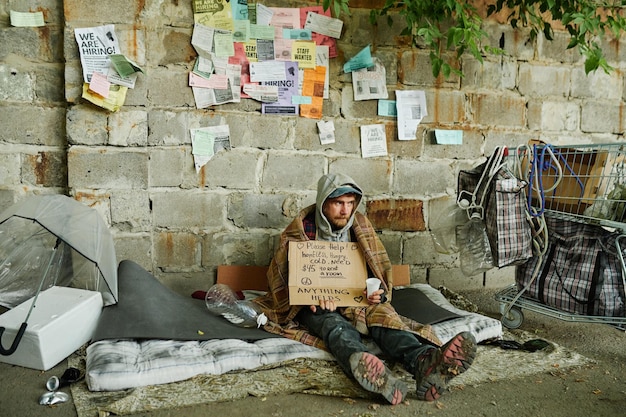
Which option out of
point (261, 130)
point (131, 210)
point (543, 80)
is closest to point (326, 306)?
point (261, 130)

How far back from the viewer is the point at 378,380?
1993mm

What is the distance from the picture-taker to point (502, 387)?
7.23ft

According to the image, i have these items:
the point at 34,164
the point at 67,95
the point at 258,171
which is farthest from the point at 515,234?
the point at 34,164

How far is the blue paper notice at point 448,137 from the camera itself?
357 cm

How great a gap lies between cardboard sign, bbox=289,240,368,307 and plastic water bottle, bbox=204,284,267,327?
265 mm

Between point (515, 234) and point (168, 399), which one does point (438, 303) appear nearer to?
point (515, 234)

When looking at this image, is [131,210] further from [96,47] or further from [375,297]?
[375,297]

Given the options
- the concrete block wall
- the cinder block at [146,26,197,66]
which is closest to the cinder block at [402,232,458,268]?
the concrete block wall

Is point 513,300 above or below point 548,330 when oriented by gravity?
above

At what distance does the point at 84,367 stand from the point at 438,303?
198 centimetres

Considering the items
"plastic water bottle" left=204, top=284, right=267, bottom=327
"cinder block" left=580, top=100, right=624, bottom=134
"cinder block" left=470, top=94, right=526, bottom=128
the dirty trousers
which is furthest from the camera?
"cinder block" left=580, top=100, right=624, bottom=134

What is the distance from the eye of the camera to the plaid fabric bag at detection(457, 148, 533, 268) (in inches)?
106

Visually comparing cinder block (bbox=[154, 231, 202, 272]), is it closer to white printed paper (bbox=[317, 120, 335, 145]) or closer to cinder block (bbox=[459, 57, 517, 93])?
white printed paper (bbox=[317, 120, 335, 145])

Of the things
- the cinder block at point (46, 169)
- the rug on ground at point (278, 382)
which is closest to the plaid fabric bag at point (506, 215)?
the rug on ground at point (278, 382)
